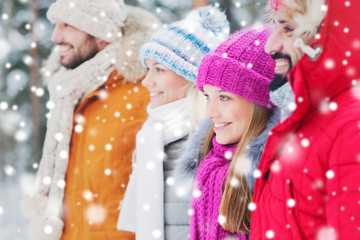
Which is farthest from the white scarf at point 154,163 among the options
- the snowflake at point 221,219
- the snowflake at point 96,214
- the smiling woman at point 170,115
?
the snowflake at point 221,219

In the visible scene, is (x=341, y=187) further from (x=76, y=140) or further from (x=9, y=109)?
(x=9, y=109)

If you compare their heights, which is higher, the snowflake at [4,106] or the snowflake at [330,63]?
the snowflake at [330,63]

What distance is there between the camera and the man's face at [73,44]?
2990 mm

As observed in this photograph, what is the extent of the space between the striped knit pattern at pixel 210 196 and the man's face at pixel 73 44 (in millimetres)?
1430

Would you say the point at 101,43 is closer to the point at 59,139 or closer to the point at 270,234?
the point at 59,139

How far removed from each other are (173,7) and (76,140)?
4.02 feet

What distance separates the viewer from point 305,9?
1359mm

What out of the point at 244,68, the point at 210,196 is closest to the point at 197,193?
the point at 210,196

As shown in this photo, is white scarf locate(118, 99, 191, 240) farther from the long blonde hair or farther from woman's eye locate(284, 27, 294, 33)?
woman's eye locate(284, 27, 294, 33)

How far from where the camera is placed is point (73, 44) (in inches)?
118

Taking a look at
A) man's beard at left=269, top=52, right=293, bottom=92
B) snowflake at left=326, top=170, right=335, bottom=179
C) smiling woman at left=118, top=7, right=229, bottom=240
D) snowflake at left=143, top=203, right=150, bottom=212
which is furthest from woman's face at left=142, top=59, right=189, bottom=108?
snowflake at left=326, top=170, right=335, bottom=179

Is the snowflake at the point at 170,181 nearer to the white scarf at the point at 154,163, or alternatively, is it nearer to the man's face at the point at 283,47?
the white scarf at the point at 154,163

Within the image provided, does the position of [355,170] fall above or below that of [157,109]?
above

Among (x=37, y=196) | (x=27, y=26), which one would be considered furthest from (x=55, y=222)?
(x=27, y=26)
